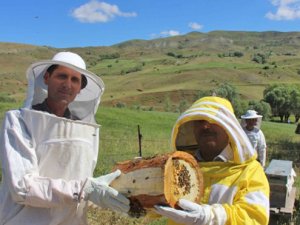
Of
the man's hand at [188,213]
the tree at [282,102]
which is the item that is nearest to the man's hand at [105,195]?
the man's hand at [188,213]

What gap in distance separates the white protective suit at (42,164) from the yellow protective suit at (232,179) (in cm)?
72

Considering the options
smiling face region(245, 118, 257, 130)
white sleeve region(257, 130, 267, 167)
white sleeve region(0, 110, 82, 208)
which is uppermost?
white sleeve region(0, 110, 82, 208)

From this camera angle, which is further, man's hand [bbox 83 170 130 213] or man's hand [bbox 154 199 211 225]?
man's hand [bbox 83 170 130 213]

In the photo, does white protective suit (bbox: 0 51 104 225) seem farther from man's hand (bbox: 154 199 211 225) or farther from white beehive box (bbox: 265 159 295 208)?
white beehive box (bbox: 265 159 295 208)

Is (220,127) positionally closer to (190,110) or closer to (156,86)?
(190,110)

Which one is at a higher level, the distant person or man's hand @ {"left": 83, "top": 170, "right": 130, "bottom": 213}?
man's hand @ {"left": 83, "top": 170, "right": 130, "bottom": 213}

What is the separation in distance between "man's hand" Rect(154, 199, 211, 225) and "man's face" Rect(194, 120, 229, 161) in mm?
542

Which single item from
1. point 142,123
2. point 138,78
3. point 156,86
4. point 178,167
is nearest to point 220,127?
point 178,167

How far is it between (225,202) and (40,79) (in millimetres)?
1586

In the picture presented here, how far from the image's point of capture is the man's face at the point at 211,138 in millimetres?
3066

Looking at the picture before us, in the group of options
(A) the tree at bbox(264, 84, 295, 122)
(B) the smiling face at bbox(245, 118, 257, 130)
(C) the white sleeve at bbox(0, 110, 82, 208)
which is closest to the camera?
(C) the white sleeve at bbox(0, 110, 82, 208)

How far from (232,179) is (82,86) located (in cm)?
133

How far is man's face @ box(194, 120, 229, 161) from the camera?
10.1ft

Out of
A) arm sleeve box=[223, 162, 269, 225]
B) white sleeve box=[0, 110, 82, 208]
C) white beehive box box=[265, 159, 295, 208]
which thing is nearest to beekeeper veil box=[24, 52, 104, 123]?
white sleeve box=[0, 110, 82, 208]
